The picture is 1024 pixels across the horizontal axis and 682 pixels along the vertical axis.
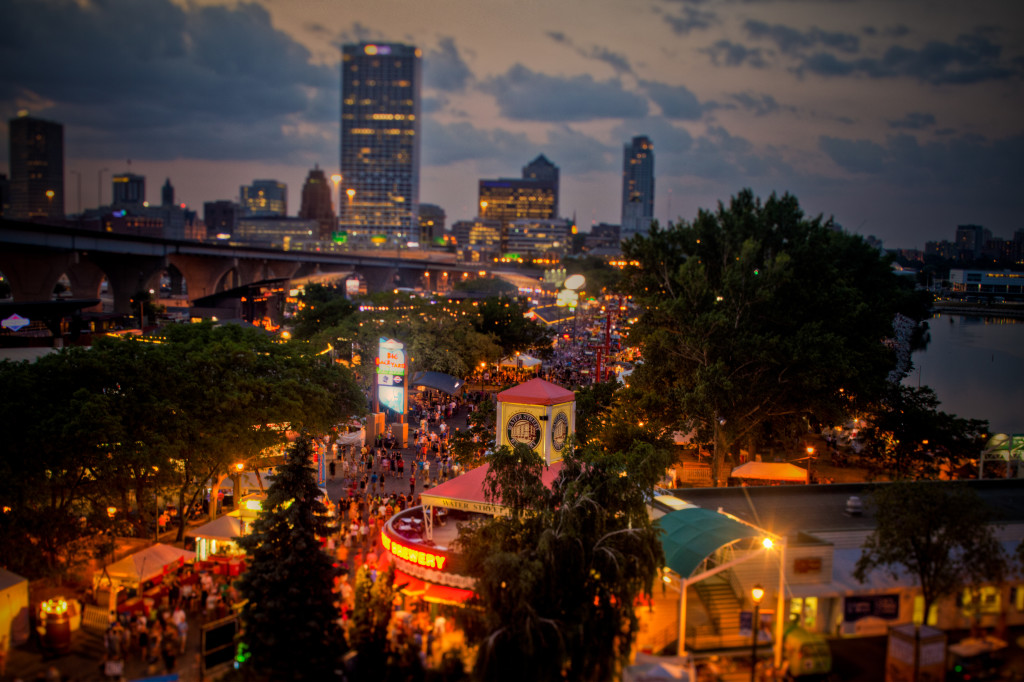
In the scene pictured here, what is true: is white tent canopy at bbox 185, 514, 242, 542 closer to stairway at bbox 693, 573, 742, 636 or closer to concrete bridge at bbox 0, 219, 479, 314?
stairway at bbox 693, 573, 742, 636

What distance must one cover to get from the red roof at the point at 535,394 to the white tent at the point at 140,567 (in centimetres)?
980

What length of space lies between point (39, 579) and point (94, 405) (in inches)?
167

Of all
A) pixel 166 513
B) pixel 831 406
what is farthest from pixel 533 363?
pixel 166 513

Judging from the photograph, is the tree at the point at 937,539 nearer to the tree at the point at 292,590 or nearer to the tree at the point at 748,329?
the tree at the point at 292,590

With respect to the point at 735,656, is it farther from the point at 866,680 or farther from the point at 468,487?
the point at 468,487

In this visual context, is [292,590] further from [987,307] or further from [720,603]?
[987,307]

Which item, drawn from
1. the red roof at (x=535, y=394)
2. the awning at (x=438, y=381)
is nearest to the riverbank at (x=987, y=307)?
the awning at (x=438, y=381)

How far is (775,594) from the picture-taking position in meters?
15.4

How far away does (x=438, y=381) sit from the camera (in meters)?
43.2

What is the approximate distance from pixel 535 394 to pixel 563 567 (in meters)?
8.30

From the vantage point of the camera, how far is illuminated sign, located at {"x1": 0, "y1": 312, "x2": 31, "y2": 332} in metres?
49.2

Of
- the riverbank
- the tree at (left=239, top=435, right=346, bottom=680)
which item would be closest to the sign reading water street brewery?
the tree at (left=239, top=435, right=346, bottom=680)

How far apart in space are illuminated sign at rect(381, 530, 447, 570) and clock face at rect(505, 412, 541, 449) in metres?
4.73

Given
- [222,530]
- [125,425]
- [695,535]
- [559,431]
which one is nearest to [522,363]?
[559,431]
